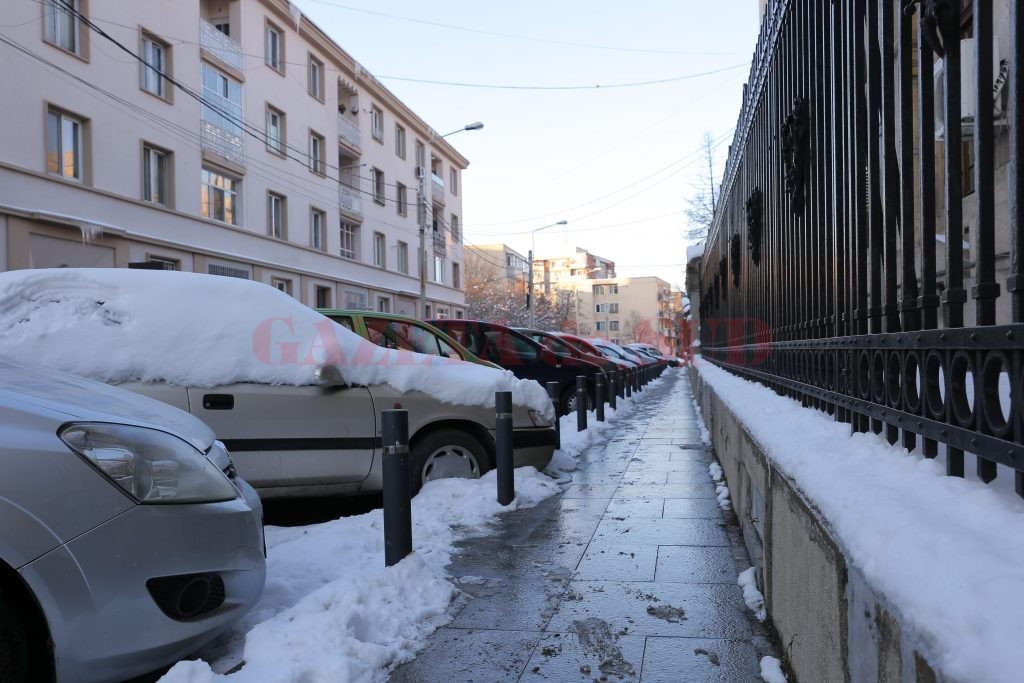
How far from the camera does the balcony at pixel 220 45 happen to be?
21.4 meters

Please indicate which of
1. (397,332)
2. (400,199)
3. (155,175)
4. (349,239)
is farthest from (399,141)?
(397,332)

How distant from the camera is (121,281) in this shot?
16.6 ft

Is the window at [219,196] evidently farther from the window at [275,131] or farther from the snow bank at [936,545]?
the snow bank at [936,545]

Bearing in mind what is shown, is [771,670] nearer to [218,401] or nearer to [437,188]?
[218,401]

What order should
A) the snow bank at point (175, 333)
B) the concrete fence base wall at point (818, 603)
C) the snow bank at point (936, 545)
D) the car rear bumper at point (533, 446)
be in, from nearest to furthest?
the snow bank at point (936, 545)
the concrete fence base wall at point (818, 603)
the snow bank at point (175, 333)
the car rear bumper at point (533, 446)

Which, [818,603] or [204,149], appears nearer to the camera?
[818,603]

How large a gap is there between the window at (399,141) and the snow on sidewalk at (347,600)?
33.2 m

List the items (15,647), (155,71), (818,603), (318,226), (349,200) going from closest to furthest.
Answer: (818,603), (15,647), (155,71), (318,226), (349,200)

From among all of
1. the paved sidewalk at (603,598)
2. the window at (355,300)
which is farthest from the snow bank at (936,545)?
the window at (355,300)

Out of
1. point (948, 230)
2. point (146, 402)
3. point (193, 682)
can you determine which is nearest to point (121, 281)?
point (146, 402)

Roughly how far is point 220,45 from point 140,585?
23252mm

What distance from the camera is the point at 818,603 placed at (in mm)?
2150

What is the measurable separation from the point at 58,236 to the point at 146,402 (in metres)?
15.5

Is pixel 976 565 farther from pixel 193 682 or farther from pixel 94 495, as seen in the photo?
pixel 94 495
